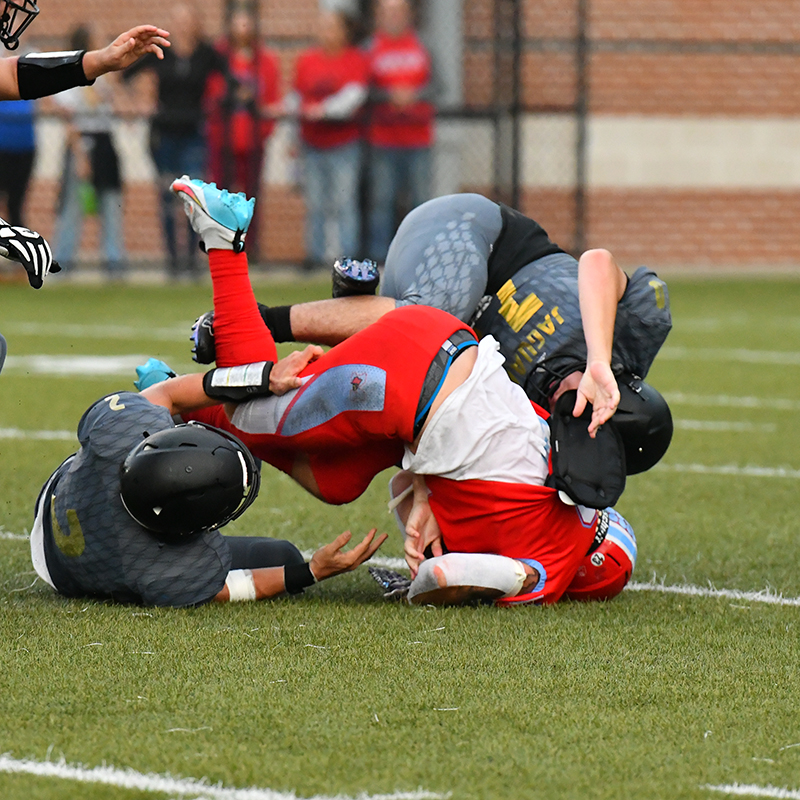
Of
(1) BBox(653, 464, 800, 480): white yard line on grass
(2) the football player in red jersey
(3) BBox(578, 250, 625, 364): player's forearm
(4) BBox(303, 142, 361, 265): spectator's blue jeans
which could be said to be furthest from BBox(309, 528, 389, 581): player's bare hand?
(4) BBox(303, 142, 361, 265): spectator's blue jeans

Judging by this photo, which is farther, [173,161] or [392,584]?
[173,161]

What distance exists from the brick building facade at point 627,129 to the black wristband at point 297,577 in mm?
12199

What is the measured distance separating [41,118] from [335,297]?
11473mm

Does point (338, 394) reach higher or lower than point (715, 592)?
higher

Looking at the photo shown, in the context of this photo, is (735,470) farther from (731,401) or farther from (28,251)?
(28,251)

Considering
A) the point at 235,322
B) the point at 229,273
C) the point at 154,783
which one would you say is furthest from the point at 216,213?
the point at 154,783

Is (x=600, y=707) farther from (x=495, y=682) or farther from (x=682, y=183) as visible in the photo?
(x=682, y=183)

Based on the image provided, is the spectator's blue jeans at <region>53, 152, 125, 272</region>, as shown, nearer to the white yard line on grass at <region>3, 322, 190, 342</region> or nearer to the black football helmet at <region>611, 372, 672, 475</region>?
the white yard line on grass at <region>3, 322, 190, 342</region>

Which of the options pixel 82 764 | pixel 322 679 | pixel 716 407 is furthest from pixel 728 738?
pixel 716 407

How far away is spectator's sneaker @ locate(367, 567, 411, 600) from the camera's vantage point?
157 inches

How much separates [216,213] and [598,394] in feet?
3.68

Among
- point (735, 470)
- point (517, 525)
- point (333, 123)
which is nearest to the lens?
point (517, 525)

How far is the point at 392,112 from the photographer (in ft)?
48.0

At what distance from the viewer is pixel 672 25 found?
54.4 feet
